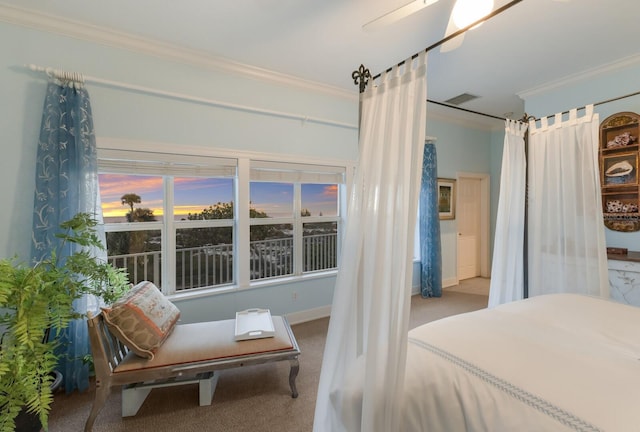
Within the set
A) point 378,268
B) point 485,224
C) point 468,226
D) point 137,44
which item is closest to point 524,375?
point 378,268

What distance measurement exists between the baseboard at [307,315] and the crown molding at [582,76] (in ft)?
11.8

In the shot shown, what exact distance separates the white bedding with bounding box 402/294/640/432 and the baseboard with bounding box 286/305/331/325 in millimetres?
2193

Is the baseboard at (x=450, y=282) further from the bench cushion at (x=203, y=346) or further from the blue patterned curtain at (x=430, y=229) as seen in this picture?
the bench cushion at (x=203, y=346)

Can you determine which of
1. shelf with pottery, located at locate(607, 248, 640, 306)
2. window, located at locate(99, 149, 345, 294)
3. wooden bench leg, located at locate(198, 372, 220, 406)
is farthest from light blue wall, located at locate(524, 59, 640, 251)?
wooden bench leg, located at locate(198, 372, 220, 406)

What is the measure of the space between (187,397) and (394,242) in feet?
6.27

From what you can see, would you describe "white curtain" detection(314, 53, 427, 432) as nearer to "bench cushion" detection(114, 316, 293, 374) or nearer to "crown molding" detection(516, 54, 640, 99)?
"bench cushion" detection(114, 316, 293, 374)

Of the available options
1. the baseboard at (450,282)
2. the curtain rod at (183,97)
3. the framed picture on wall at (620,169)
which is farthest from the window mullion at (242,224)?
the framed picture on wall at (620,169)

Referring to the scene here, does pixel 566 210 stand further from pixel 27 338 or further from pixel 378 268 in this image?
pixel 27 338

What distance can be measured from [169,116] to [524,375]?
121 inches

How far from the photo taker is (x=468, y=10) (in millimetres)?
1644

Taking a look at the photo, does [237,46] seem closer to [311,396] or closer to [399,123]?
[399,123]

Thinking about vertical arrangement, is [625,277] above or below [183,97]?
below

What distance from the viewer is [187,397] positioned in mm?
2068

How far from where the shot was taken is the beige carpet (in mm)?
1799
